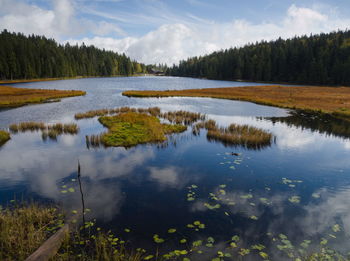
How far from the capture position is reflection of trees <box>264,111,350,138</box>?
27875 mm

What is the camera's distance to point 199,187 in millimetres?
12938

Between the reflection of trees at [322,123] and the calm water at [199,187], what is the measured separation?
5.00 m

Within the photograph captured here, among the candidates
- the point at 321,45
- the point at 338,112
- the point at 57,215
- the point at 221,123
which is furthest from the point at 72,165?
the point at 321,45

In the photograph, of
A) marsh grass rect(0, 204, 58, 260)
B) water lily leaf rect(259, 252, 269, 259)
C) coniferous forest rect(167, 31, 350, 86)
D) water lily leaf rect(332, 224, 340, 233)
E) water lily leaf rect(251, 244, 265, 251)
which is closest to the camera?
marsh grass rect(0, 204, 58, 260)

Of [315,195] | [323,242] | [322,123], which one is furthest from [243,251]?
[322,123]

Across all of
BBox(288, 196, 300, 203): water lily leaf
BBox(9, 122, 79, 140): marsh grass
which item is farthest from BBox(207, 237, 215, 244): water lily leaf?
BBox(9, 122, 79, 140): marsh grass

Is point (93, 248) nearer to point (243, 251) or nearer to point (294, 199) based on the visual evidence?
point (243, 251)

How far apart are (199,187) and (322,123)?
93.0 feet

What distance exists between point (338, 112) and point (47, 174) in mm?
Result: 45224

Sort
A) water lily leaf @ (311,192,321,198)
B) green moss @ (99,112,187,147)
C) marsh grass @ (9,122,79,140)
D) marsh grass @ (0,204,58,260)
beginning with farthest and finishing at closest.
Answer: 1. marsh grass @ (9,122,79,140)
2. green moss @ (99,112,187,147)
3. water lily leaf @ (311,192,321,198)
4. marsh grass @ (0,204,58,260)

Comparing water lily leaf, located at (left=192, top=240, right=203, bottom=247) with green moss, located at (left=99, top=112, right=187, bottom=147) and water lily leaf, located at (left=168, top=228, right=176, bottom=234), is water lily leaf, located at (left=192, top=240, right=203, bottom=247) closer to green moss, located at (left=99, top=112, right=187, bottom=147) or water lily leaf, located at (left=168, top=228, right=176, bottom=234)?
water lily leaf, located at (left=168, top=228, right=176, bottom=234)

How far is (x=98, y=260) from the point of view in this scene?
7.09 metres

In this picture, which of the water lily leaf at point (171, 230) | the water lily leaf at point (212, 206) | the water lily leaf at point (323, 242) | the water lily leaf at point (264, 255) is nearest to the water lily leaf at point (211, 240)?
the water lily leaf at point (171, 230)

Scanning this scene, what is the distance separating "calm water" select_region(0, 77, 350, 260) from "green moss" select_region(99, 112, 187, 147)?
1.41 meters
